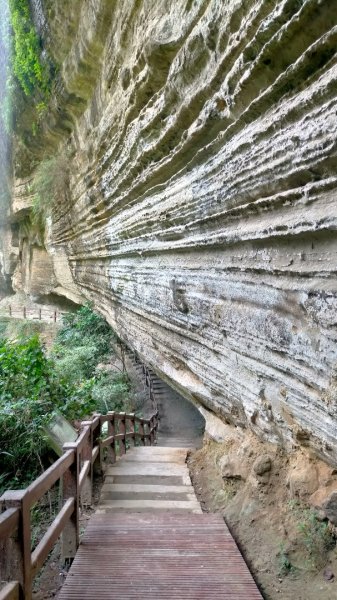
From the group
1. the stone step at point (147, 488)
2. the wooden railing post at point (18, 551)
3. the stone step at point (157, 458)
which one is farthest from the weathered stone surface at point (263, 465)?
the stone step at point (157, 458)

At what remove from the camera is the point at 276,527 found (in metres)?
3.31

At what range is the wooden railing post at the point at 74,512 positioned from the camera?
9.96ft

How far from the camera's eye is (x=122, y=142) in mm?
6562

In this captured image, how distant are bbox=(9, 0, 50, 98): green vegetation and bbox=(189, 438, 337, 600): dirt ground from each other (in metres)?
10.3

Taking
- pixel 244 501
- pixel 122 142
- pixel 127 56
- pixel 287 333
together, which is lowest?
pixel 244 501

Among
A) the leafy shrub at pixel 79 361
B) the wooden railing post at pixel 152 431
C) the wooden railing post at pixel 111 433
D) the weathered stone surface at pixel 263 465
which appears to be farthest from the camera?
the leafy shrub at pixel 79 361

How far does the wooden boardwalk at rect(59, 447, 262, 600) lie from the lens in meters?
2.62

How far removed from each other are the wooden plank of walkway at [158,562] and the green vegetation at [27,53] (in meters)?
10.6

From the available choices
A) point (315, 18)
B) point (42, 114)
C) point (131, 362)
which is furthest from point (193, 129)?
point (131, 362)

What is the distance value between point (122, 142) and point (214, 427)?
4.61 metres

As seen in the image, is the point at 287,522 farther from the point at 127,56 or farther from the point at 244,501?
the point at 127,56

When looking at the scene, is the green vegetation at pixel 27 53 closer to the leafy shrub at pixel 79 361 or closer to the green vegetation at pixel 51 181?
the green vegetation at pixel 51 181

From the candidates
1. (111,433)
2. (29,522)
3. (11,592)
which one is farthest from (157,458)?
(11,592)

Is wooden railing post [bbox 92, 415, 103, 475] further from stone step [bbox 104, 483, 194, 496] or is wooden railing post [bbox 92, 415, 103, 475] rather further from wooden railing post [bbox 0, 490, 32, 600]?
wooden railing post [bbox 0, 490, 32, 600]
